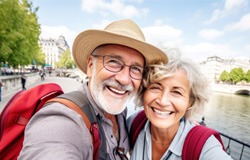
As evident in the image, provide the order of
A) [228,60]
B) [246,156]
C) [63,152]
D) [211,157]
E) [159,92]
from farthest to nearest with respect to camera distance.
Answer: [228,60] < [246,156] < [159,92] < [211,157] < [63,152]

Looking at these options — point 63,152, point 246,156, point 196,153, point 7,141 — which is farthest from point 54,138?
point 246,156

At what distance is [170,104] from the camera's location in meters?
1.82

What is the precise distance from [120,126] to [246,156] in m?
11.9

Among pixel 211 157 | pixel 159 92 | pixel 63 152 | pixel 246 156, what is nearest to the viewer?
pixel 63 152

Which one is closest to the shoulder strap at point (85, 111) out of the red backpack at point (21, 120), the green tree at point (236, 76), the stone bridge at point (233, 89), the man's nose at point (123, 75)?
the red backpack at point (21, 120)

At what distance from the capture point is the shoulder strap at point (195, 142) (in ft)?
5.01

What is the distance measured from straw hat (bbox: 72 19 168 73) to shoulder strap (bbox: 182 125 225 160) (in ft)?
2.31

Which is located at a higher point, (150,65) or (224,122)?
(150,65)

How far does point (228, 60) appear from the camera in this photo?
4235 inches

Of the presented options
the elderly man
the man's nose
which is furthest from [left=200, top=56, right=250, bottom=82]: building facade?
the man's nose

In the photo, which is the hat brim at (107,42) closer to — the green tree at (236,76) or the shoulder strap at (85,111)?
the shoulder strap at (85,111)

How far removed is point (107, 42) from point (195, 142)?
1.11m

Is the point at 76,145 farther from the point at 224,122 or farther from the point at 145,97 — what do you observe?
the point at 224,122

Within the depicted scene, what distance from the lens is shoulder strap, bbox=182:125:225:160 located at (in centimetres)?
153
